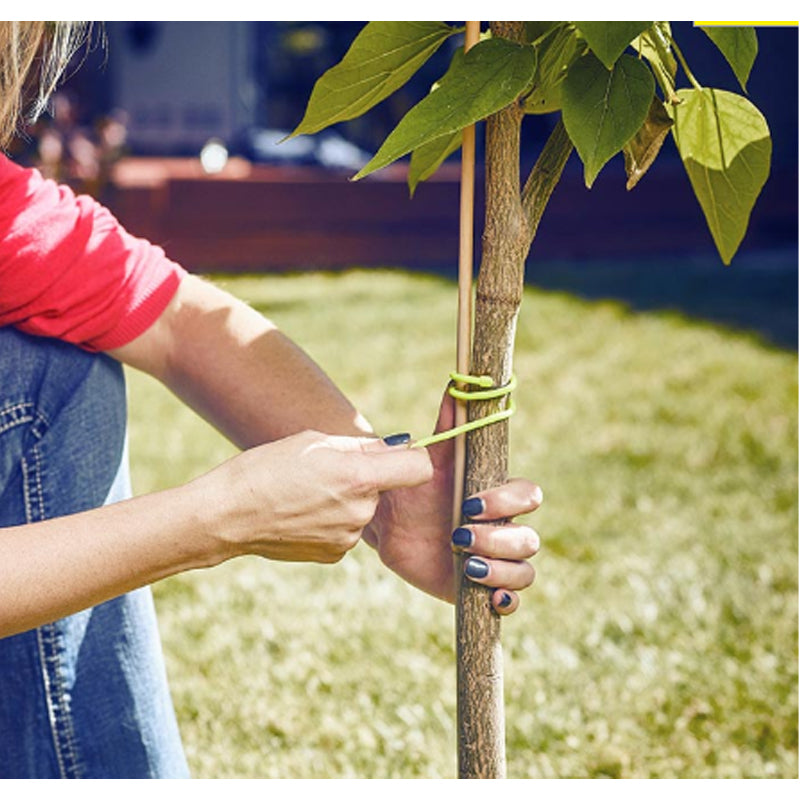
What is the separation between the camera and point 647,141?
33.9 inches

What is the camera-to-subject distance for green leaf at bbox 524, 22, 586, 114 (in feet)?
2.83

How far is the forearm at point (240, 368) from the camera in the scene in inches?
45.6

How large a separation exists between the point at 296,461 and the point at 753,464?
2.24m

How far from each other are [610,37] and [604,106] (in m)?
0.05

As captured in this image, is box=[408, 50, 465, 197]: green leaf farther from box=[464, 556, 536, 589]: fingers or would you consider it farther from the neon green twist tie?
box=[464, 556, 536, 589]: fingers

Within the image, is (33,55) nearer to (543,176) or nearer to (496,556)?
(543,176)

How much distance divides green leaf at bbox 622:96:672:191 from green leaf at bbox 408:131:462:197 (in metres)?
0.14

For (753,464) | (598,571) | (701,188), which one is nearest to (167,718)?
(701,188)

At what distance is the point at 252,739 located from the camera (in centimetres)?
166

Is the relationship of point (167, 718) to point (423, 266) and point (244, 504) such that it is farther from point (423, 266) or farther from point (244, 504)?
point (423, 266)

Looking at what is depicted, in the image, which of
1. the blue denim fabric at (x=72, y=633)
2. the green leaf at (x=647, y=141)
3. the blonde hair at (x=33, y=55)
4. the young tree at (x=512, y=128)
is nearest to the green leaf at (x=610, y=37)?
the young tree at (x=512, y=128)

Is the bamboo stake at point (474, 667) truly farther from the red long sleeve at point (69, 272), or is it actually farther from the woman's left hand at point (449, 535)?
the red long sleeve at point (69, 272)

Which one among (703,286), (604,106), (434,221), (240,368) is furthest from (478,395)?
(434,221)

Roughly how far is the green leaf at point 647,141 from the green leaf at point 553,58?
0.07m
